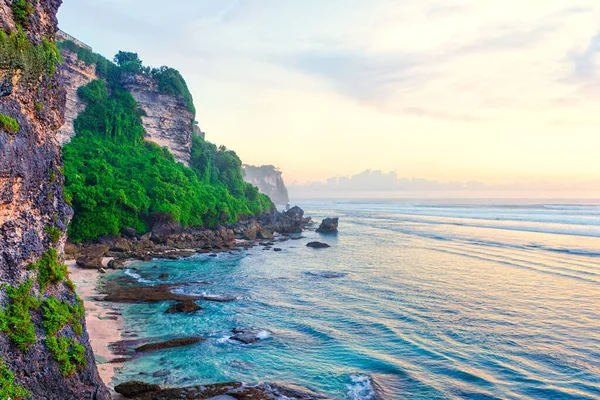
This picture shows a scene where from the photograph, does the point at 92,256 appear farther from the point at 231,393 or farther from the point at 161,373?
the point at 231,393

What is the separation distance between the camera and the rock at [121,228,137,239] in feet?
136

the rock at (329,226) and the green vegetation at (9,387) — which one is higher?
the green vegetation at (9,387)

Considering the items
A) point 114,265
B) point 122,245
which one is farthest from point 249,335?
point 122,245

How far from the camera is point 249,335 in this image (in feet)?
60.0

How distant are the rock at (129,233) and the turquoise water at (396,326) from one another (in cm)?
827

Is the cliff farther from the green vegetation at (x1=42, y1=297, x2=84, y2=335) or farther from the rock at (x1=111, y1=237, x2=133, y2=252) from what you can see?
the rock at (x1=111, y1=237, x2=133, y2=252)

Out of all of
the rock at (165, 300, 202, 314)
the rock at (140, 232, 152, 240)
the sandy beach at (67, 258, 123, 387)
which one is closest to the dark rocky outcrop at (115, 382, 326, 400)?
the sandy beach at (67, 258, 123, 387)

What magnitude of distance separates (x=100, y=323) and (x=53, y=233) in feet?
29.2

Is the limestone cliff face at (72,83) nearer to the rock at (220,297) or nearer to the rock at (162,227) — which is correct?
the rock at (162,227)

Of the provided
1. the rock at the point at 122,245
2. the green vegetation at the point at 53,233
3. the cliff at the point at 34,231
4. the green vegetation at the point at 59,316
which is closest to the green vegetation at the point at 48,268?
the cliff at the point at 34,231

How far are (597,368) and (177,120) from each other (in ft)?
205

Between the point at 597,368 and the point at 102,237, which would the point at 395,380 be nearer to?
the point at 597,368

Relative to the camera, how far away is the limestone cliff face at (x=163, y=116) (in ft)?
201

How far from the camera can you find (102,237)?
3891 cm
